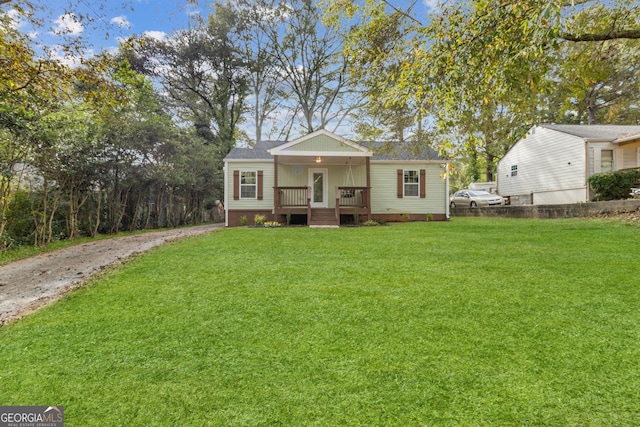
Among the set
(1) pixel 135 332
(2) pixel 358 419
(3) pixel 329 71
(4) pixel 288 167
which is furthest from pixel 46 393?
(3) pixel 329 71

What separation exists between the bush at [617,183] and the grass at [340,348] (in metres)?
9.94

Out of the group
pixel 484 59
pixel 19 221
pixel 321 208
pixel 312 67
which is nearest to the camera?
pixel 484 59

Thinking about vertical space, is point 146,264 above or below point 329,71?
below

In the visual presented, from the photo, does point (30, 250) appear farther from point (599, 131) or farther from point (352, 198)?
point (599, 131)

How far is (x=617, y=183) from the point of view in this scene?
1198cm

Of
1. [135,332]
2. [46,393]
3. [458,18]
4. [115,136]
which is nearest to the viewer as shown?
[46,393]

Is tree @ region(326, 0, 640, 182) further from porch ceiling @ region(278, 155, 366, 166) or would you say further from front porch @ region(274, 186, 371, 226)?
porch ceiling @ region(278, 155, 366, 166)

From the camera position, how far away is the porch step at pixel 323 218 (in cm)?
1244

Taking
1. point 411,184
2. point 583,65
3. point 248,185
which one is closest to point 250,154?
point 248,185

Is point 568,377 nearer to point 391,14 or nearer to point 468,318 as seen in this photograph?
point 468,318

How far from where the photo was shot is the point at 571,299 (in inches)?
131

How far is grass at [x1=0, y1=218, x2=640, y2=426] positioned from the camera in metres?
1.79

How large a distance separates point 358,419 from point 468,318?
5.60 ft

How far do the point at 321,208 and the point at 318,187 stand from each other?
4.04 feet
